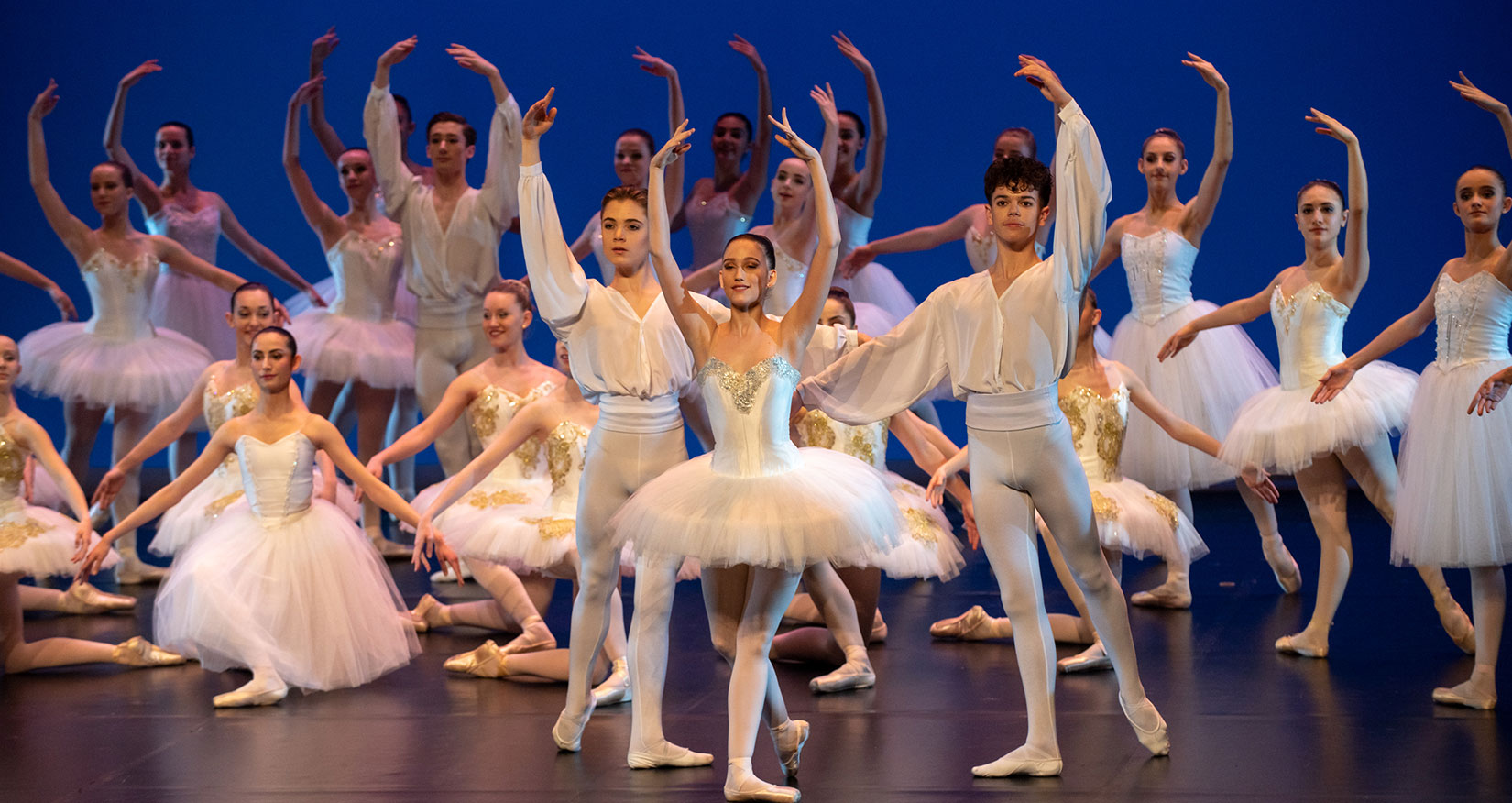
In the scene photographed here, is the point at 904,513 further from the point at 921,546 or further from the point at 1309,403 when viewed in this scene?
the point at 1309,403

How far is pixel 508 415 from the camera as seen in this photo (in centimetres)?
478

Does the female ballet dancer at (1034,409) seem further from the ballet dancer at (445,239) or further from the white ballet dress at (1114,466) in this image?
the ballet dancer at (445,239)

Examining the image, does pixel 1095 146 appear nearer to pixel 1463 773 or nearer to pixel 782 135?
pixel 782 135

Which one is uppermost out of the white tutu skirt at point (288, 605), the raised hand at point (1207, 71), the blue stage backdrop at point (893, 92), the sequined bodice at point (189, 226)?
the blue stage backdrop at point (893, 92)

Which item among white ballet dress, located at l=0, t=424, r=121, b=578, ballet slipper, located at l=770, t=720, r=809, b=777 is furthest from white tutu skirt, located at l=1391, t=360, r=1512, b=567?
white ballet dress, located at l=0, t=424, r=121, b=578

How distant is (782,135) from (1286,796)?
1.62m

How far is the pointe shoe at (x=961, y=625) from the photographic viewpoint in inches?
175

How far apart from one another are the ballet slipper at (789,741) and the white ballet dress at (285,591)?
1430 millimetres

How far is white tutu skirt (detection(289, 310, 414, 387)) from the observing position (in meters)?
6.02

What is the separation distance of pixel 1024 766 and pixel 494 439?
2.00m

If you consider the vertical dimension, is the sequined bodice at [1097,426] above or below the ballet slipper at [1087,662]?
above

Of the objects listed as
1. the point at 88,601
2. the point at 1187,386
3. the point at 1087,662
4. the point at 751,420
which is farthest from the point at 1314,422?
the point at 88,601

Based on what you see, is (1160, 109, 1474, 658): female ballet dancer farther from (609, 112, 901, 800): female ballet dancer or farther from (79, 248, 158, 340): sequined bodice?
(79, 248, 158, 340): sequined bodice

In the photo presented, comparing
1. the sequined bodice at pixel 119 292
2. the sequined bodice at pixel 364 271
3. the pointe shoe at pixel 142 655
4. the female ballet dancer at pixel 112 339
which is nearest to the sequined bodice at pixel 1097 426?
the pointe shoe at pixel 142 655
